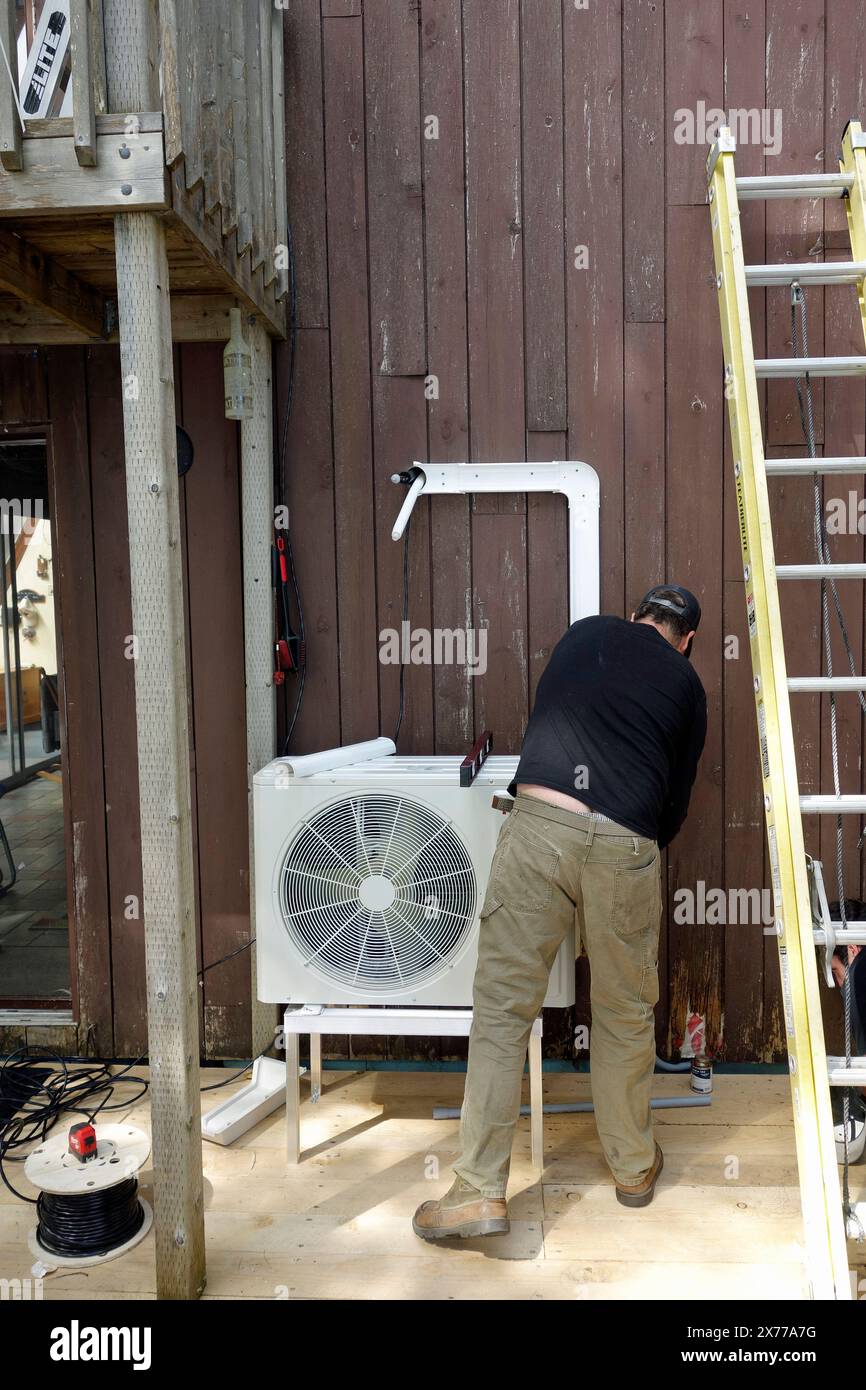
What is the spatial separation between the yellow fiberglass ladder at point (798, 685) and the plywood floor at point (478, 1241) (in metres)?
0.43

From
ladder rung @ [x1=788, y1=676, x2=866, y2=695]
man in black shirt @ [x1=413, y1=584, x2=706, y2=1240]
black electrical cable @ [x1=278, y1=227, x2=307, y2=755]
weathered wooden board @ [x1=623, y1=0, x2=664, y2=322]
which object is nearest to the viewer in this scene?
ladder rung @ [x1=788, y1=676, x2=866, y2=695]

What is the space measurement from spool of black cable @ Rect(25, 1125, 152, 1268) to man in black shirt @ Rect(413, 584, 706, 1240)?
2.37 feet

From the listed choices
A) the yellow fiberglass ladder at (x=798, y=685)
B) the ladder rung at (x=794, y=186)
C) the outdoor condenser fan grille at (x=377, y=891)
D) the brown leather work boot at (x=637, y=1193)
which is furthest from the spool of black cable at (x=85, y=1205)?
the ladder rung at (x=794, y=186)

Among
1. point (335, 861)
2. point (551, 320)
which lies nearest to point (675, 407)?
point (551, 320)

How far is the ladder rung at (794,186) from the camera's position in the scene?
2791mm

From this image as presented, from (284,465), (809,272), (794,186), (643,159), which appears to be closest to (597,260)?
(643,159)

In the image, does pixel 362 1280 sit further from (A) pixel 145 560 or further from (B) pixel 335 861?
(A) pixel 145 560

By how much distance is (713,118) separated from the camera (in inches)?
122

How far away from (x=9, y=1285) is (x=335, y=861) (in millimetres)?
1233

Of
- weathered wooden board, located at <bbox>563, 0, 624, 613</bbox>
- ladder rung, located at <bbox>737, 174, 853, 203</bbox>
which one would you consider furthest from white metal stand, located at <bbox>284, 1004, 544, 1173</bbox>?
ladder rung, located at <bbox>737, 174, 853, 203</bbox>

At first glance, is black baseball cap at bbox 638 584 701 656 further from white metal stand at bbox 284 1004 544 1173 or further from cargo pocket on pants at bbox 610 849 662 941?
white metal stand at bbox 284 1004 544 1173

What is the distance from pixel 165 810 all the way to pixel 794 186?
247 cm

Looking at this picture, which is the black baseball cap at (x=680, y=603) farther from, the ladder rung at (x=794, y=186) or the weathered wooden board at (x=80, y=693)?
the weathered wooden board at (x=80, y=693)

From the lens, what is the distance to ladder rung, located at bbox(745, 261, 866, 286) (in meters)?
2.63
